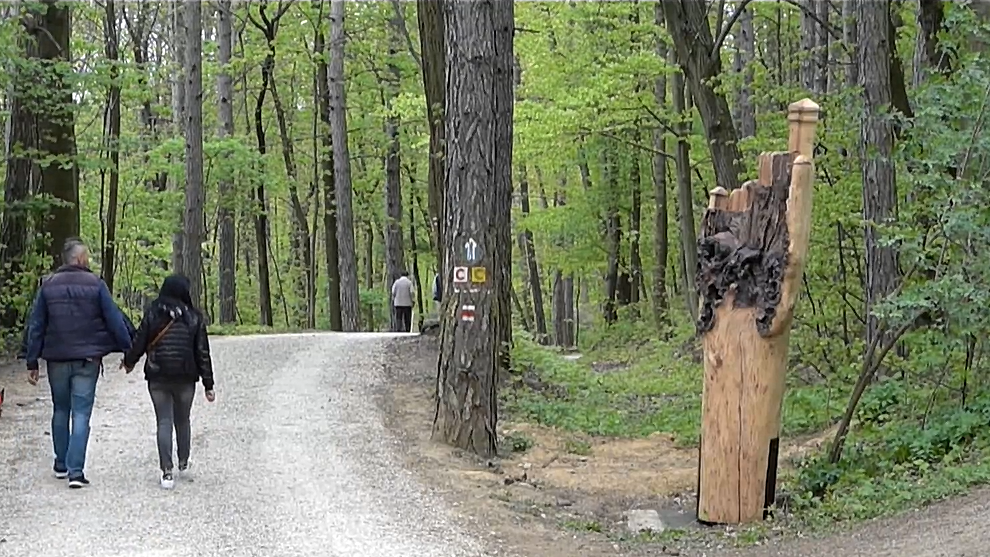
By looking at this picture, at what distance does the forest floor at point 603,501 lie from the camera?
280 inches

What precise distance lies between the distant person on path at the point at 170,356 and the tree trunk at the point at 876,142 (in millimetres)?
7525

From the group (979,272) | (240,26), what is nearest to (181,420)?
(979,272)

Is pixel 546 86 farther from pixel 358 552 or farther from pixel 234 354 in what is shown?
pixel 358 552

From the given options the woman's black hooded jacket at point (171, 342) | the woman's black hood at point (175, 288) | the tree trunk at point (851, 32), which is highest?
the tree trunk at point (851, 32)

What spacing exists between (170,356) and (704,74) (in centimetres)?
933

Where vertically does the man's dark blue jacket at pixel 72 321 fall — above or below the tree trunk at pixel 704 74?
below

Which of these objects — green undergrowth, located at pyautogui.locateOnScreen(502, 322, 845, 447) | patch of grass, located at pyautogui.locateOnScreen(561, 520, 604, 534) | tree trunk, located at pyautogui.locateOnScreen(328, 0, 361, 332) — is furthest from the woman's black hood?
tree trunk, located at pyautogui.locateOnScreen(328, 0, 361, 332)

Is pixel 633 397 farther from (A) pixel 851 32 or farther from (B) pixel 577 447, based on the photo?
(A) pixel 851 32

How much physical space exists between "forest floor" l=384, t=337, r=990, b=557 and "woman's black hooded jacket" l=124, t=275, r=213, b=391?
90.0 inches

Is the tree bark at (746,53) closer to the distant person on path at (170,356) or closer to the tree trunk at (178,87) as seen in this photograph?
the tree trunk at (178,87)

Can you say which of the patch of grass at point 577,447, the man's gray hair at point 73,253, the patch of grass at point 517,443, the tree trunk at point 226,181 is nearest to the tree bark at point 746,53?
the tree trunk at point 226,181

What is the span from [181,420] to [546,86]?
14920 millimetres

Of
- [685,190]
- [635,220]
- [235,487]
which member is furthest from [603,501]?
[635,220]

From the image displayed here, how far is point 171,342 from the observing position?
8.40 metres
